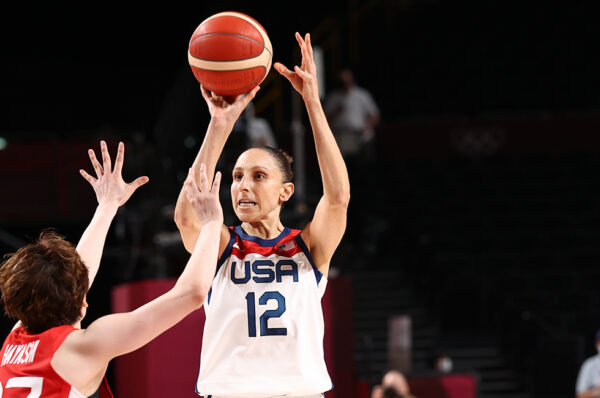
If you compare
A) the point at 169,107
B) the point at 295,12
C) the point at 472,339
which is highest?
the point at 295,12

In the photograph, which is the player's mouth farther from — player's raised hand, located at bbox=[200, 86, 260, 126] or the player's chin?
player's raised hand, located at bbox=[200, 86, 260, 126]

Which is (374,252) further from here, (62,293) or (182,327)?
(62,293)

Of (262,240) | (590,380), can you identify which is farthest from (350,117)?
(262,240)

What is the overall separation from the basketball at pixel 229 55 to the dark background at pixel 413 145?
4.22m

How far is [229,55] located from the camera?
12.1 feet

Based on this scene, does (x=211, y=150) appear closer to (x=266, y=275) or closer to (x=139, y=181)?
(x=139, y=181)

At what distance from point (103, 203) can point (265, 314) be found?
75cm

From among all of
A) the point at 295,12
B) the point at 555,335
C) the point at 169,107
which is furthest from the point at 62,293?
the point at 295,12

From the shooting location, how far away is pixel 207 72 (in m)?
3.71

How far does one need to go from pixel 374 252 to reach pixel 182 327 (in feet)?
19.0

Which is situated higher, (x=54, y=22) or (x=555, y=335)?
(x=54, y=22)

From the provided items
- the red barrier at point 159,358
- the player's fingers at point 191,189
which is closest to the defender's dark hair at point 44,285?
the player's fingers at point 191,189

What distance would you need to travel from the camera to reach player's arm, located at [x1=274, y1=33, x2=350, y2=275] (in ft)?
11.8

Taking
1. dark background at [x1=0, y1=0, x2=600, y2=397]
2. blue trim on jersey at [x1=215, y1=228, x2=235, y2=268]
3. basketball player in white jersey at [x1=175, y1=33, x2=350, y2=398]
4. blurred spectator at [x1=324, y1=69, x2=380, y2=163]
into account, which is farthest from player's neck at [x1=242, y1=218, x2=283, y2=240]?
blurred spectator at [x1=324, y1=69, x2=380, y2=163]
